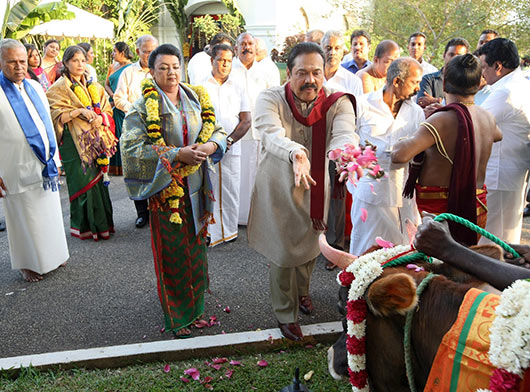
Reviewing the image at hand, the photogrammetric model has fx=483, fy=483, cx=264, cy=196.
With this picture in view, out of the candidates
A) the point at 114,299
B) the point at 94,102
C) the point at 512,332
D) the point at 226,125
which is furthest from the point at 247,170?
the point at 512,332

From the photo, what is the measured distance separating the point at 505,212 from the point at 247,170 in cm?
353

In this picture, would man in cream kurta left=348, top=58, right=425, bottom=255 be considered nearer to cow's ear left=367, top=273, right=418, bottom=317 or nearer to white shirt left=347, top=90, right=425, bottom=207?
white shirt left=347, top=90, right=425, bottom=207

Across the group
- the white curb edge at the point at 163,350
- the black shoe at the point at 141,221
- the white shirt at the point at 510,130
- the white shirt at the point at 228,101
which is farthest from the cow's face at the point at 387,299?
the black shoe at the point at 141,221

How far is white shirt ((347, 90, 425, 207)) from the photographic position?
14.7 ft

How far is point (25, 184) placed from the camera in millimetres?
5070

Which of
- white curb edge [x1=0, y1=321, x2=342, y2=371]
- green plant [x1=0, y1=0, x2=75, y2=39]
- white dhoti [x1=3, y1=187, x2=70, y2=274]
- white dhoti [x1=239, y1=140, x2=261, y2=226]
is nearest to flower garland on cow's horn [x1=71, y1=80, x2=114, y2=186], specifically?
white dhoti [x1=3, y1=187, x2=70, y2=274]

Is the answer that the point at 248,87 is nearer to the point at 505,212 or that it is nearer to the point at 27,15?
the point at 505,212

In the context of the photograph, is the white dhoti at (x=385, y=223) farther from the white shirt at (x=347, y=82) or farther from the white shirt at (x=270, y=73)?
the white shirt at (x=270, y=73)

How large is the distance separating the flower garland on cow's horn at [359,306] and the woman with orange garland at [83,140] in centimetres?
498

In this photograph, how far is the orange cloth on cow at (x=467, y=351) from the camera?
1.60 m

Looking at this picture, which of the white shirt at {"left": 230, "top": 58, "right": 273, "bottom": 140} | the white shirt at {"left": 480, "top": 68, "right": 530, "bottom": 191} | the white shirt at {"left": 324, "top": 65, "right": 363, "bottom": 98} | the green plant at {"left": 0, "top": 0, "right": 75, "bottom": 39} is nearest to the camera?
the white shirt at {"left": 480, "top": 68, "right": 530, "bottom": 191}

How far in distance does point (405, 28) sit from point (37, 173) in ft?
46.8

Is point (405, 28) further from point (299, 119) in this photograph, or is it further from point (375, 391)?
point (375, 391)

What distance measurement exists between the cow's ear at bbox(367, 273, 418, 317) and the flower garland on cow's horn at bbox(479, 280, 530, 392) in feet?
0.94
